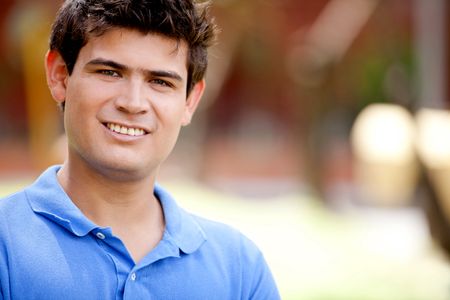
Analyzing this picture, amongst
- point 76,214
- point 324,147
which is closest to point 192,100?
point 76,214

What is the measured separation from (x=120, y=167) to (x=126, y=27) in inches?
13.1

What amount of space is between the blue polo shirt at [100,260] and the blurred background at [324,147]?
152 inches

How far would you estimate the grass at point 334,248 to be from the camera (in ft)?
22.1

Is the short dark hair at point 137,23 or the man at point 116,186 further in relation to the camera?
the short dark hair at point 137,23

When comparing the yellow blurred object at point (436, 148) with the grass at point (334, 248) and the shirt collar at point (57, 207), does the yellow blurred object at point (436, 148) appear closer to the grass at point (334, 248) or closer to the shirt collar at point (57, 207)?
the grass at point (334, 248)

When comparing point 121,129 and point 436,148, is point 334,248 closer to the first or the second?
point 436,148

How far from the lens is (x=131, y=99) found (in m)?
2.33

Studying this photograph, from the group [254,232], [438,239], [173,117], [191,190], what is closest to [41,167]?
[191,190]

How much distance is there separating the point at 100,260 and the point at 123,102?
37 centimetres

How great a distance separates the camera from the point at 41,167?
12.5 m

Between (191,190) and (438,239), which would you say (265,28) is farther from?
(438,239)

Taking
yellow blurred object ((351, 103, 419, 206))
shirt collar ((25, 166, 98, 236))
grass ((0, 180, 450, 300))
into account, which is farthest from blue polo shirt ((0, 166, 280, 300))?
yellow blurred object ((351, 103, 419, 206))

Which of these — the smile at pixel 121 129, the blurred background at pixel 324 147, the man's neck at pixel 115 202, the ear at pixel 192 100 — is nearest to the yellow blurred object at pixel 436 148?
the blurred background at pixel 324 147

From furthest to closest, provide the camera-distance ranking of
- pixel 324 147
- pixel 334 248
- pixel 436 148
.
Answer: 1. pixel 324 147
2. pixel 436 148
3. pixel 334 248
